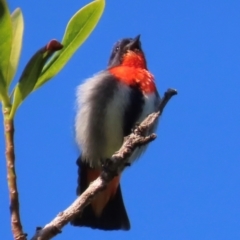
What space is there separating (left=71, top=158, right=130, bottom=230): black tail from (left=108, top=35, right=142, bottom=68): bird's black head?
1.15 meters

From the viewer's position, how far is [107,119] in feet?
12.9

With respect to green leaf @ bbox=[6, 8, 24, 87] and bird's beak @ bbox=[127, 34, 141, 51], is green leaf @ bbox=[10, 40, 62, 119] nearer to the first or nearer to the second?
green leaf @ bbox=[6, 8, 24, 87]

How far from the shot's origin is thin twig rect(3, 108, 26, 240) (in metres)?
1.29

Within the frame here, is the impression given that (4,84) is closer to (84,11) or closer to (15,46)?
(15,46)

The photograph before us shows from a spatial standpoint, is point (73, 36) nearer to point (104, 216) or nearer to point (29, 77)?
point (29, 77)

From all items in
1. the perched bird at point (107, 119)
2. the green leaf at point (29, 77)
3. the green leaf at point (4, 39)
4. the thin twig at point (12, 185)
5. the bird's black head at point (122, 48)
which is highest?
the bird's black head at point (122, 48)

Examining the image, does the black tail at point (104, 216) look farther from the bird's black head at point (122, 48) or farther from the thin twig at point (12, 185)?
the thin twig at point (12, 185)

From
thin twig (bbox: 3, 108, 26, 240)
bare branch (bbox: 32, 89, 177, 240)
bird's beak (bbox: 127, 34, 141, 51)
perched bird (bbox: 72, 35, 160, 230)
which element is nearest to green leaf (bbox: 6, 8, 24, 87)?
thin twig (bbox: 3, 108, 26, 240)

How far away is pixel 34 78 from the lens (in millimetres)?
1515

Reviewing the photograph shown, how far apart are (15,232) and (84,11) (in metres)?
0.72

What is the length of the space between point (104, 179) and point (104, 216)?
9.30ft

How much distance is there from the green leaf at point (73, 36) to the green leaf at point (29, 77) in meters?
0.08

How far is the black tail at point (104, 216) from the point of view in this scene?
424 cm

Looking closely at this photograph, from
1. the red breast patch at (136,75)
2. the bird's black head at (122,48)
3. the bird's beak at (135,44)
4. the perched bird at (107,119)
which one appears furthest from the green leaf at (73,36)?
the bird's beak at (135,44)
